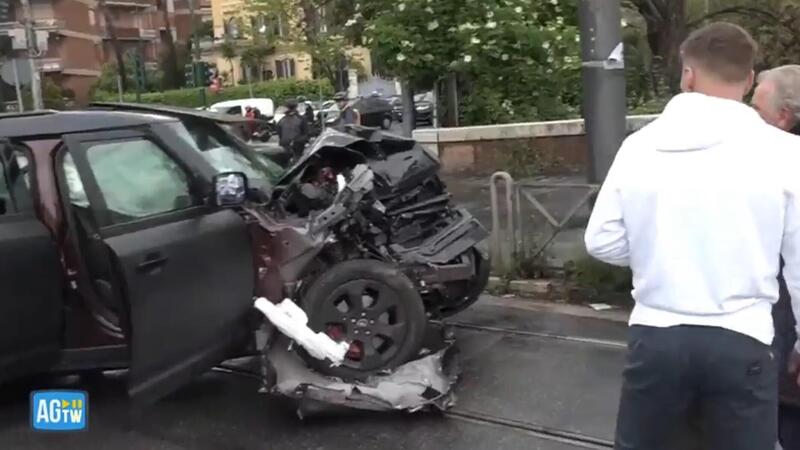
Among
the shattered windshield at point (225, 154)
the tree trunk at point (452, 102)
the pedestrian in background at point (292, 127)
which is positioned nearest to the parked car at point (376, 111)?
the pedestrian in background at point (292, 127)

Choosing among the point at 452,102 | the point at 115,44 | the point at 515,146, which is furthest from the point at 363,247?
the point at 115,44

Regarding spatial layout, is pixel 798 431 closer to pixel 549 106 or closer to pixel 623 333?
pixel 623 333

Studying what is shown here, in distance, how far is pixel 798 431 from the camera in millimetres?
3258

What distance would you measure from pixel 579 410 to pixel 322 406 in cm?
134

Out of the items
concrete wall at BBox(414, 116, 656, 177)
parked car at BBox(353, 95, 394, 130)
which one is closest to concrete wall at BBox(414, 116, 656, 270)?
concrete wall at BBox(414, 116, 656, 177)

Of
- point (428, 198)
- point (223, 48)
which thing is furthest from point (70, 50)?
point (428, 198)

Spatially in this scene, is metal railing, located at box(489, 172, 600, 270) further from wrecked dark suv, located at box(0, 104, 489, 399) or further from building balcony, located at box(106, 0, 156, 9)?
building balcony, located at box(106, 0, 156, 9)

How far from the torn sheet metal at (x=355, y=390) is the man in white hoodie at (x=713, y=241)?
7.86ft

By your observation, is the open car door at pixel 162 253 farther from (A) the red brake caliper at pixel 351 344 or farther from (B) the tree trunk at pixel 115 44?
(B) the tree trunk at pixel 115 44

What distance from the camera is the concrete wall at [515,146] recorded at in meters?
12.5

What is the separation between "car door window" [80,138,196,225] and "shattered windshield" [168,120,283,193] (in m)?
0.24

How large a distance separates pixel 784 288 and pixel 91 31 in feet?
233

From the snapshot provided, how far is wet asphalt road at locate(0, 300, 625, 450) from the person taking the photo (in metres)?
4.65

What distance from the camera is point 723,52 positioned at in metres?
2.46
